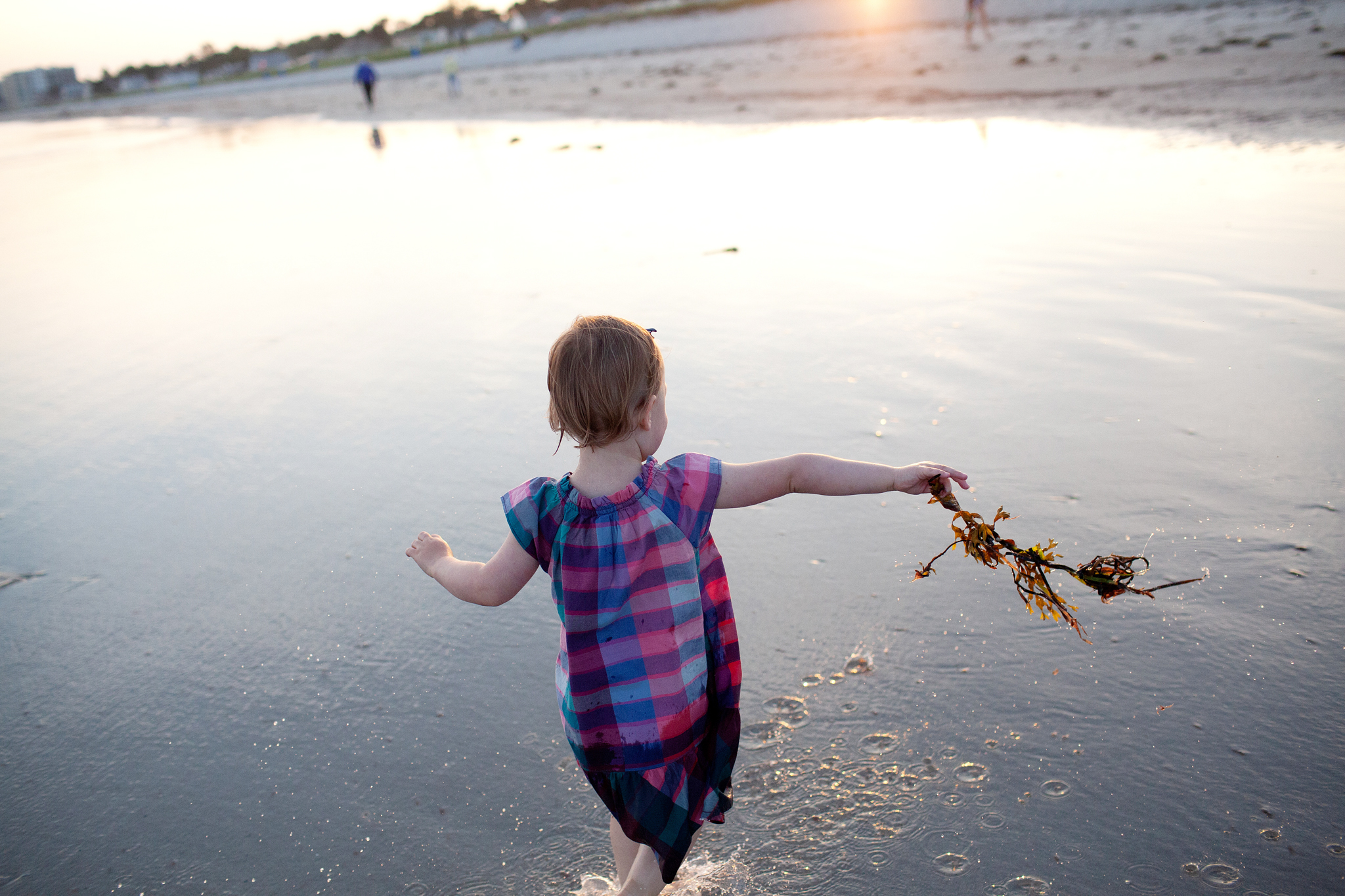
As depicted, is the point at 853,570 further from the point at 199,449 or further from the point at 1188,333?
the point at 199,449

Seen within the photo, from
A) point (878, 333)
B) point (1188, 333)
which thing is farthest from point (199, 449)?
point (1188, 333)

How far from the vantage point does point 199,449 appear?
4016 millimetres

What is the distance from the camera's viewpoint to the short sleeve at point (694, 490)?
5.50ft

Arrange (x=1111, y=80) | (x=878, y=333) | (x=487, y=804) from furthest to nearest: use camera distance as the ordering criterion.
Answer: (x=1111, y=80) → (x=878, y=333) → (x=487, y=804)

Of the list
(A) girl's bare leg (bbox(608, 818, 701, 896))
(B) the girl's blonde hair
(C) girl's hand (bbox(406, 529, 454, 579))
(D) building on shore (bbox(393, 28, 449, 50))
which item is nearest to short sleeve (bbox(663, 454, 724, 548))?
→ (B) the girl's blonde hair

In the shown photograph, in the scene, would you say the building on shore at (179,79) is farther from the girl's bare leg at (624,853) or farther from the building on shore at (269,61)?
the girl's bare leg at (624,853)

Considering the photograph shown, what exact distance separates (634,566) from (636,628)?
12 centimetres

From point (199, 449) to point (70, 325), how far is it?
123 inches

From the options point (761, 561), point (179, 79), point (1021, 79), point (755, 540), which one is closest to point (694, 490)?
point (761, 561)

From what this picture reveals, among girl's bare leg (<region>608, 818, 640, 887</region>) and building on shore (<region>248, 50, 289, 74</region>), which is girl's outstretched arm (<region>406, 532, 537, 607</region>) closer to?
girl's bare leg (<region>608, 818, 640, 887</region>)

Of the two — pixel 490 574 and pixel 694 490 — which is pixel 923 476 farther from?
pixel 490 574

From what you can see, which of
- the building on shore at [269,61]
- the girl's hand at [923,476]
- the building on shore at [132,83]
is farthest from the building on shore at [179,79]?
the girl's hand at [923,476]

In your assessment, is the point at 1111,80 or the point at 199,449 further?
the point at 1111,80

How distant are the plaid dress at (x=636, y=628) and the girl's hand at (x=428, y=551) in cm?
24
